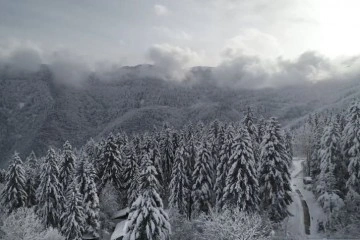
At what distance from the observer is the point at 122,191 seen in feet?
266

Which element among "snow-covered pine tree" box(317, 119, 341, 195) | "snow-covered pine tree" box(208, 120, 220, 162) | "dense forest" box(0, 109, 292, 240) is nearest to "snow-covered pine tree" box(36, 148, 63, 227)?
"dense forest" box(0, 109, 292, 240)

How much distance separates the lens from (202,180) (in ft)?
221

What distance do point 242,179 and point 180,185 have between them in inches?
645

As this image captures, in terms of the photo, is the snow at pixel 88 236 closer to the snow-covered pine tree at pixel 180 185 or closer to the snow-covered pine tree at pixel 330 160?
the snow-covered pine tree at pixel 180 185

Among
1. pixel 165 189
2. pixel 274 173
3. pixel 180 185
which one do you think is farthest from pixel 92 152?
pixel 274 173

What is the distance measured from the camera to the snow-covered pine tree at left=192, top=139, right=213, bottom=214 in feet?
219

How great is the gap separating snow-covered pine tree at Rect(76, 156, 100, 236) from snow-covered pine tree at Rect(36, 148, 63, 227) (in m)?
6.19

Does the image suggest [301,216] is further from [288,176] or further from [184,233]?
[184,233]

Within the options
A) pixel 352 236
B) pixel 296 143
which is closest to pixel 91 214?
pixel 352 236

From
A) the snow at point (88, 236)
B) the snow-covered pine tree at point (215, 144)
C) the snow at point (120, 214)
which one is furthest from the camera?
the snow at point (120, 214)

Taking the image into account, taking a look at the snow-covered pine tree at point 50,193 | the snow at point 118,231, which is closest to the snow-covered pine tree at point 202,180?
the snow at point 118,231

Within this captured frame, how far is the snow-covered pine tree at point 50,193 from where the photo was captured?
219ft

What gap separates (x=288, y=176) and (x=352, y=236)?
1274 cm

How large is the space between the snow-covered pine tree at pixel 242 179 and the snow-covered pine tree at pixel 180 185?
13.1 meters
